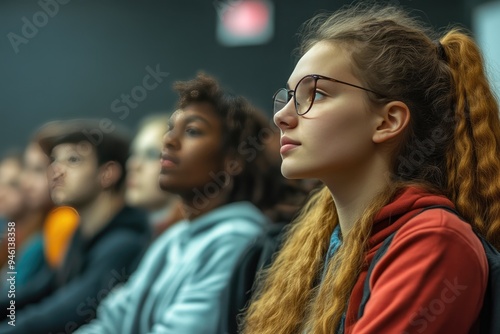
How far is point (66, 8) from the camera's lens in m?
3.86

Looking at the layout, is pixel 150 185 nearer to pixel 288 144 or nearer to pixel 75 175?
pixel 75 175

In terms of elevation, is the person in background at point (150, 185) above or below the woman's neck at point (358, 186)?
below

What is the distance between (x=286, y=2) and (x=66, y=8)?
48.1 inches

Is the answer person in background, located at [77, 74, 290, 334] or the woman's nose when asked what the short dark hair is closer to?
person in background, located at [77, 74, 290, 334]

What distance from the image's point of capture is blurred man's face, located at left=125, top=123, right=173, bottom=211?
8.77ft

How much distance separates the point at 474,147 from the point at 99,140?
5.79 feet

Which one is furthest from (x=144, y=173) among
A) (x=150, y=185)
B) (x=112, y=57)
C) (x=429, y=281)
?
(x=429, y=281)

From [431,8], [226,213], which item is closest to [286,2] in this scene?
[431,8]

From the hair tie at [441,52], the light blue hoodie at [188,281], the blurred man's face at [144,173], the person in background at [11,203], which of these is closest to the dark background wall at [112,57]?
the person in background at [11,203]

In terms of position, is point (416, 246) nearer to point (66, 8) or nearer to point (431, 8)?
point (431, 8)

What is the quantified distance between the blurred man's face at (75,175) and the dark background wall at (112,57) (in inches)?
29.0

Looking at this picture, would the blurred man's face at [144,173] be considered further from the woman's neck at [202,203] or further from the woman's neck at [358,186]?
the woman's neck at [358,186]

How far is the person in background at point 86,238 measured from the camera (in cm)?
251

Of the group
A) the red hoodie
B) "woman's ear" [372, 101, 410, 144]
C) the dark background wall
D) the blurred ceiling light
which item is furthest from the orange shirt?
the red hoodie
